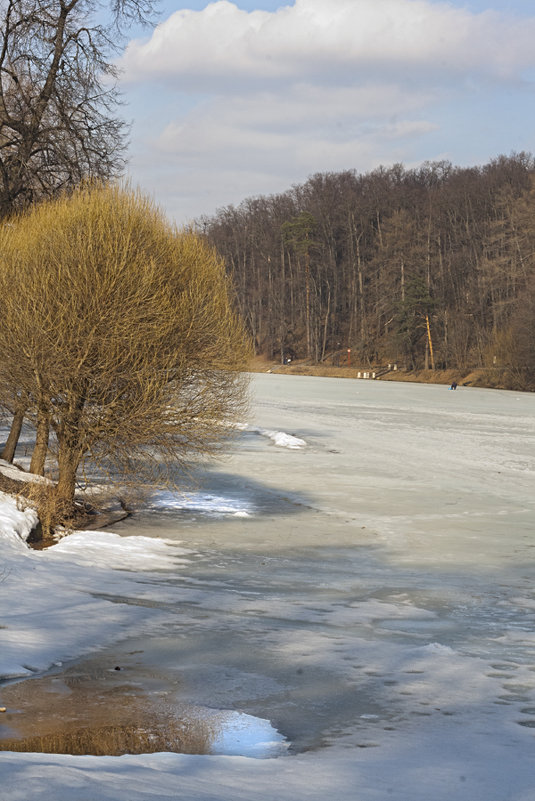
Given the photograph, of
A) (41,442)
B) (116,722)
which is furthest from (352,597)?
(41,442)

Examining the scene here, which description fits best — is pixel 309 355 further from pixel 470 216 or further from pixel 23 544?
pixel 23 544

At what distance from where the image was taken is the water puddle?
6270 millimetres

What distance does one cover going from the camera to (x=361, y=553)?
14.2 m

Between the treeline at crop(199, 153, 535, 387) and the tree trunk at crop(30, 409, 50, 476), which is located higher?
the treeline at crop(199, 153, 535, 387)

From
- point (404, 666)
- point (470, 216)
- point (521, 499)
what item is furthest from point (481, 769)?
point (470, 216)

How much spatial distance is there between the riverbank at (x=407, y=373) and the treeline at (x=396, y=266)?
2.88ft

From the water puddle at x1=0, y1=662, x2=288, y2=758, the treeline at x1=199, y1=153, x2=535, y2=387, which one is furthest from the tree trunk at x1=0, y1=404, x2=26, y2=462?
the treeline at x1=199, y1=153, x2=535, y2=387

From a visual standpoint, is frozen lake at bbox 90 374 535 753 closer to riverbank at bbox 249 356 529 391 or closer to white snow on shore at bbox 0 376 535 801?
white snow on shore at bbox 0 376 535 801

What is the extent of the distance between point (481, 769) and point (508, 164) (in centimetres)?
8527

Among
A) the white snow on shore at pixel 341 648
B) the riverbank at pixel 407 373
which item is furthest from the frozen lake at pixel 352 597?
the riverbank at pixel 407 373

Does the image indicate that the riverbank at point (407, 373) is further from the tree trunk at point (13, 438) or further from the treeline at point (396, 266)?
the tree trunk at point (13, 438)

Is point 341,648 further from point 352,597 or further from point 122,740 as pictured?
point 122,740

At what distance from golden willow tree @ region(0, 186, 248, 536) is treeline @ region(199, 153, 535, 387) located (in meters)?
45.0

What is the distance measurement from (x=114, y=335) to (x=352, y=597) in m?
5.94
